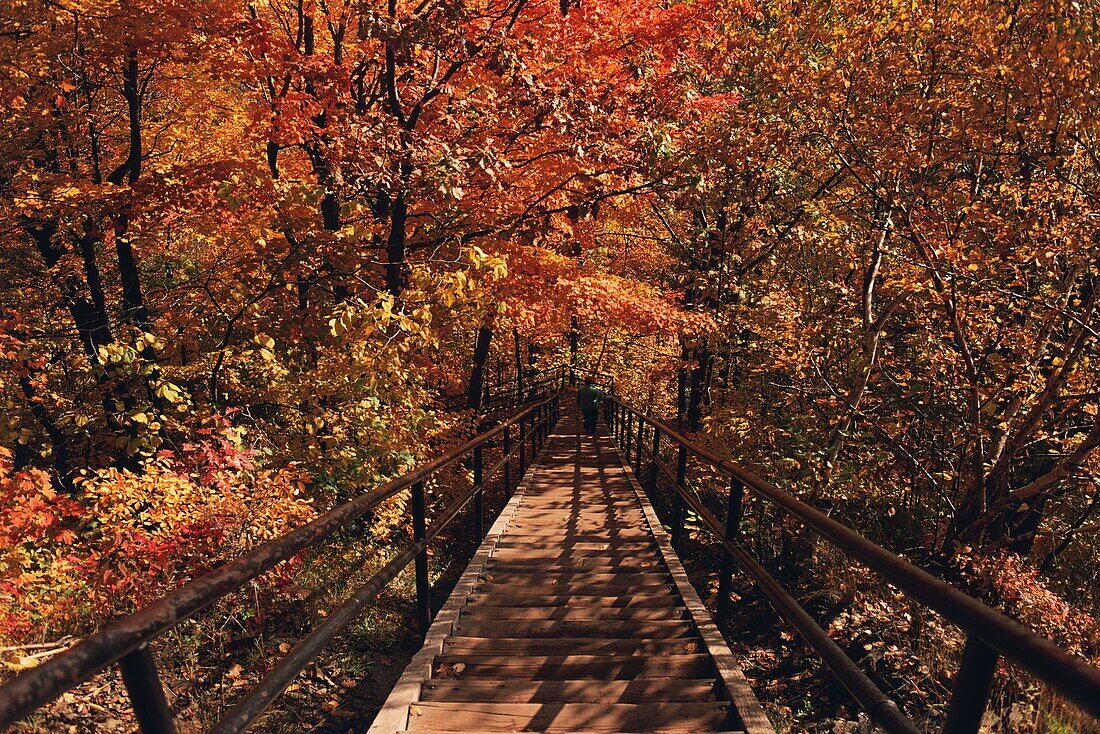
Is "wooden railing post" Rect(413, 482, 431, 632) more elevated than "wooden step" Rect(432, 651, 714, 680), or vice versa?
"wooden railing post" Rect(413, 482, 431, 632)

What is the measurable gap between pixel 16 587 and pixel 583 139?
23.8 ft

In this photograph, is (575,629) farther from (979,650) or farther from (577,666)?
(979,650)

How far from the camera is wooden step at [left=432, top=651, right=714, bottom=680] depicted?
3648 mm

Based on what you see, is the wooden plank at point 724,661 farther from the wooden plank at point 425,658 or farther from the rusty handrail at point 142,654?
the rusty handrail at point 142,654

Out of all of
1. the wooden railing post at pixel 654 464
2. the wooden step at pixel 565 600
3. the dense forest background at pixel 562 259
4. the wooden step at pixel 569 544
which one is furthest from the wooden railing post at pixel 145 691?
the wooden railing post at pixel 654 464

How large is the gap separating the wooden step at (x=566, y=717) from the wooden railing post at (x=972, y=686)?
1589mm

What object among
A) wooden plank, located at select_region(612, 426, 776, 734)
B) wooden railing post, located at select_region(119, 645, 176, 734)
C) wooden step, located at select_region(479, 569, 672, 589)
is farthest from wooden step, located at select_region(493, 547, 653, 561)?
wooden railing post, located at select_region(119, 645, 176, 734)

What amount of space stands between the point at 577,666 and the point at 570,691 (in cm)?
43

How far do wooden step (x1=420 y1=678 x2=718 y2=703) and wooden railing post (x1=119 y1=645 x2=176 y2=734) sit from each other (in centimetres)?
195

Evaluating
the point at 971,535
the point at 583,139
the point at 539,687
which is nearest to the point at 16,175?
the point at 583,139

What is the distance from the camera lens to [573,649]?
405 cm

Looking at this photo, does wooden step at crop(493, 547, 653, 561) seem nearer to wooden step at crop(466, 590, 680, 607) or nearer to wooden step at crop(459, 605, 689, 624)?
wooden step at crop(466, 590, 680, 607)

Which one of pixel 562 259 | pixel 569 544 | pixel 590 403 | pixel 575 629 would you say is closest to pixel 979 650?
pixel 575 629

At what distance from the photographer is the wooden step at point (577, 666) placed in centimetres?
365
